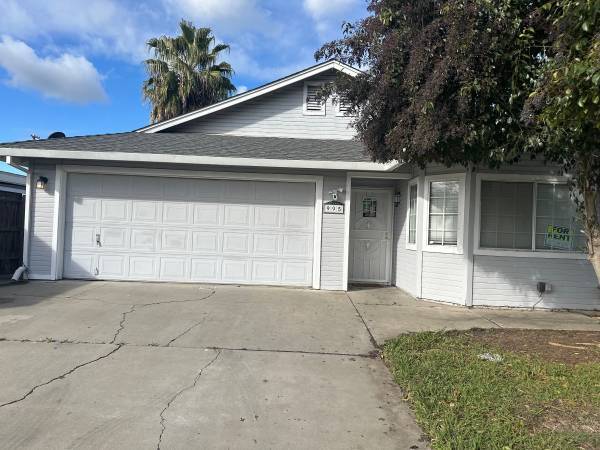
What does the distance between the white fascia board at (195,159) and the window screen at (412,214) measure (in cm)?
88

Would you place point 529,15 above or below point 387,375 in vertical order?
above

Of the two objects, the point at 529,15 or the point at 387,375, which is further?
the point at 529,15

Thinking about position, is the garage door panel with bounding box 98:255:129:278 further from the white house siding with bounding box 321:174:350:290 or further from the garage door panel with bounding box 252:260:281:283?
the white house siding with bounding box 321:174:350:290

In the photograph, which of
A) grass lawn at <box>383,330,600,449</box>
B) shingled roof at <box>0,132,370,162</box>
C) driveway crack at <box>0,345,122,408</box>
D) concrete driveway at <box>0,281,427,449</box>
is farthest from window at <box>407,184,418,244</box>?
driveway crack at <box>0,345,122,408</box>

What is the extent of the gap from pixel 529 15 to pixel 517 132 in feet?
4.55

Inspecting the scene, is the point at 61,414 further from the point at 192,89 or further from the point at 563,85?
the point at 192,89

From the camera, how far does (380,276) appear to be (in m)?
11.0

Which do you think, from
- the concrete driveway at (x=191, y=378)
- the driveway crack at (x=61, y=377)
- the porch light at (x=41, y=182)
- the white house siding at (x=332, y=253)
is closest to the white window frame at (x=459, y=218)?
the white house siding at (x=332, y=253)

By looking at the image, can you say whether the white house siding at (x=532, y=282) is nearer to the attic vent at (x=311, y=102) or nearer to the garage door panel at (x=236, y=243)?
the garage door panel at (x=236, y=243)

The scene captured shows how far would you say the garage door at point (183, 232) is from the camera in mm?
10172

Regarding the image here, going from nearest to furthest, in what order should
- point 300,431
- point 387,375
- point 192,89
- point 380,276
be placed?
point 300,431
point 387,375
point 380,276
point 192,89

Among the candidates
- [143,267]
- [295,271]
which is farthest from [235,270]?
[143,267]

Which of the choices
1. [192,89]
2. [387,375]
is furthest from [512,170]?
[192,89]

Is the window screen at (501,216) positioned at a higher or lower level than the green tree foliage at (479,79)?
lower
